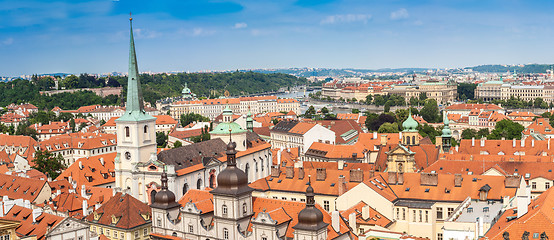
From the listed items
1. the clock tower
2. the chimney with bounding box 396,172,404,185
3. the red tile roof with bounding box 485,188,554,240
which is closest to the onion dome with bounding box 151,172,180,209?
the clock tower

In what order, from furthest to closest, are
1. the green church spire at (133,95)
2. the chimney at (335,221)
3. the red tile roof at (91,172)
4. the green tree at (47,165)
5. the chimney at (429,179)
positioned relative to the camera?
1. the green tree at (47,165)
2. the red tile roof at (91,172)
3. the green church spire at (133,95)
4. the chimney at (429,179)
5. the chimney at (335,221)

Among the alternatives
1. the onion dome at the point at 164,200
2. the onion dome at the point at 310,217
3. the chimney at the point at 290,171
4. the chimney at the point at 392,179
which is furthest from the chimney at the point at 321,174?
the onion dome at the point at 310,217

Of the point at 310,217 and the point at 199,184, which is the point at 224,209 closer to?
the point at 310,217

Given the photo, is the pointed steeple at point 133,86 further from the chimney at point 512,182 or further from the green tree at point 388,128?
the green tree at point 388,128

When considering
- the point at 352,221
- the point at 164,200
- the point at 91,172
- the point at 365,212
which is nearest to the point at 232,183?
the point at 164,200

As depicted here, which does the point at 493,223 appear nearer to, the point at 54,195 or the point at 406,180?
the point at 406,180

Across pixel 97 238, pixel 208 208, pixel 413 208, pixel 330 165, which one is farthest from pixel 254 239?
pixel 330 165
